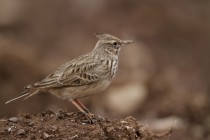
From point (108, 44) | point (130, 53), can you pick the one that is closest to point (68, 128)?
point (108, 44)

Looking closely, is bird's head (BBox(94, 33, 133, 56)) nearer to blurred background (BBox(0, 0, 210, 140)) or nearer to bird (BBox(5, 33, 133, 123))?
bird (BBox(5, 33, 133, 123))

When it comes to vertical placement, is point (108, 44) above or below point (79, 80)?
above

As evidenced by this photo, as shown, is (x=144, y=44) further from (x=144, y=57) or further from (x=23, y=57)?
(x=23, y=57)

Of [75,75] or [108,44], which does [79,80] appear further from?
[108,44]

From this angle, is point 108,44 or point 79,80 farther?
point 108,44

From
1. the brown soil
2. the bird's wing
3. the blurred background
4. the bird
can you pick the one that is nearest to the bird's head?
the bird

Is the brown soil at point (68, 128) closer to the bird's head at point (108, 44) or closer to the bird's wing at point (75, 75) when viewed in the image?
the bird's wing at point (75, 75)

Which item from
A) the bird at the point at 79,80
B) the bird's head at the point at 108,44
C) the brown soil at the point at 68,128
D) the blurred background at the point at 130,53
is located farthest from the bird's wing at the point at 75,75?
the blurred background at the point at 130,53
